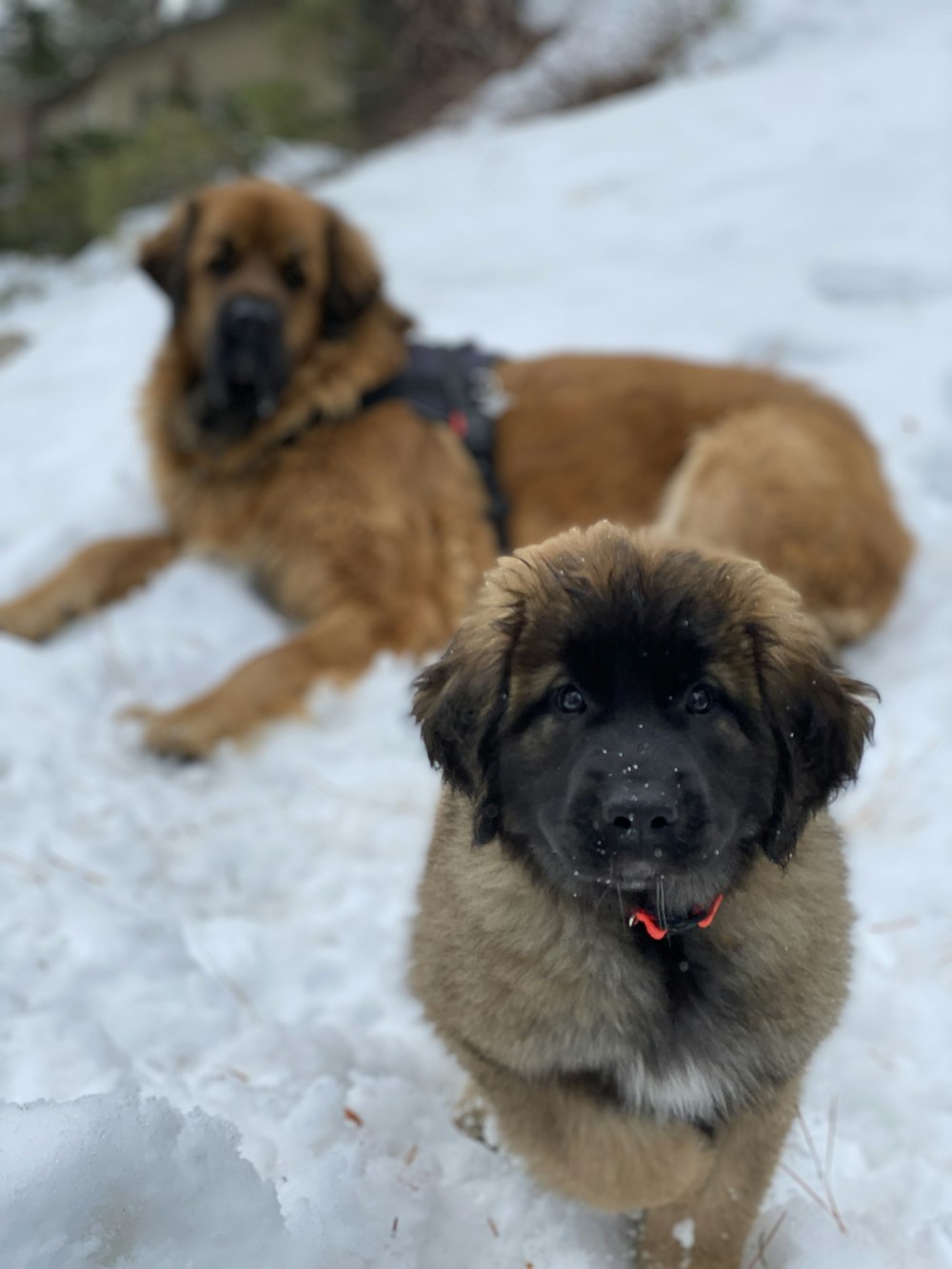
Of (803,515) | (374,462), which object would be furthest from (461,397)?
(803,515)

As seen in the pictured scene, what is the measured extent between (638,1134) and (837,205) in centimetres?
586

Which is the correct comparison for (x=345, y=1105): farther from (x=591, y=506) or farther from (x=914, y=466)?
(x=914, y=466)

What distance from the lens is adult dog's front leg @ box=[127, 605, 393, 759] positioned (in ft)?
10.2

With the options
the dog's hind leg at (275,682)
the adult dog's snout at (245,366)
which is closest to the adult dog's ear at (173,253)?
the adult dog's snout at (245,366)

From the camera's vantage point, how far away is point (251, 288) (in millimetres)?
3768

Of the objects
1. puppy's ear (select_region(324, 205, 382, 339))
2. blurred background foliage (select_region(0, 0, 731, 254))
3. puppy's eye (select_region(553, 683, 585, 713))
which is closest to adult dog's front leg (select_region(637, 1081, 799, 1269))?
puppy's eye (select_region(553, 683, 585, 713))

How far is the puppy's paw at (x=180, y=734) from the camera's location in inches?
121

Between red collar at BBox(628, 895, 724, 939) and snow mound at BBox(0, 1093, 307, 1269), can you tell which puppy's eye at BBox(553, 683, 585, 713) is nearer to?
red collar at BBox(628, 895, 724, 939)

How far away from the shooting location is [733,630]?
1564 millimetres

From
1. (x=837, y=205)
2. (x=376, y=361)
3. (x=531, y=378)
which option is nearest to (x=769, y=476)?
(x=531, y=378)

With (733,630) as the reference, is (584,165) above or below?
below

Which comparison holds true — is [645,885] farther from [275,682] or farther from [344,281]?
[344,281]

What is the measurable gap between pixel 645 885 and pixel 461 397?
114 inches

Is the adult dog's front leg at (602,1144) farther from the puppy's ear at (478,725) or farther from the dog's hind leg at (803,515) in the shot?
the dog's hind leg at (803,515)
